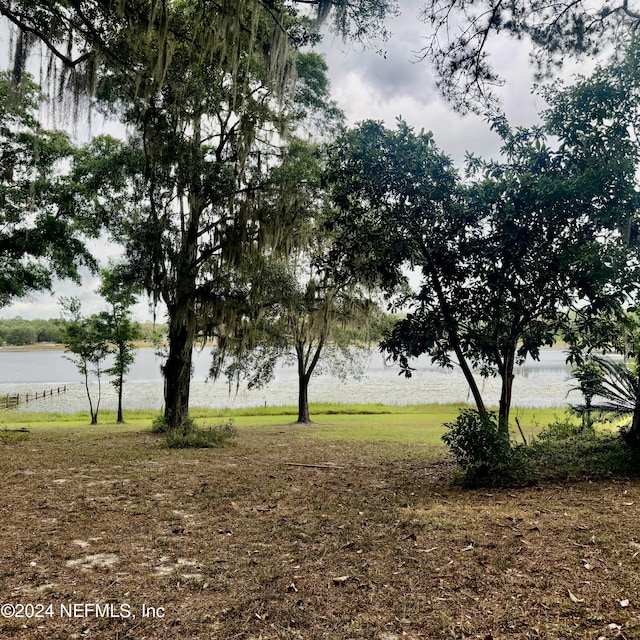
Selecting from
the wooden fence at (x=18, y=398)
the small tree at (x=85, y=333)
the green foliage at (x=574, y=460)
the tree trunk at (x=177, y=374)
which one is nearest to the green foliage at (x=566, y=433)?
the green foliage at (x=574, y=460)

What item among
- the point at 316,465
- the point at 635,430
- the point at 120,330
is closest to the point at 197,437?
the point at 316,465

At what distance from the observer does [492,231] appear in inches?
211

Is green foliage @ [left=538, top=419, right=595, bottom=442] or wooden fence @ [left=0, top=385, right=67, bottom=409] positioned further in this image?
wooden fence @ [left=0, top=385, right=67, bottom=409]

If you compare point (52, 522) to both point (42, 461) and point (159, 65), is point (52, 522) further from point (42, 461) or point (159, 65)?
point (159, 65)

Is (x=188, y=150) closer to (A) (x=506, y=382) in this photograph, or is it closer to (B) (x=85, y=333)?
(A) (x=506, y=382)

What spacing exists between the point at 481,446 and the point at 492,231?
94.9 inches

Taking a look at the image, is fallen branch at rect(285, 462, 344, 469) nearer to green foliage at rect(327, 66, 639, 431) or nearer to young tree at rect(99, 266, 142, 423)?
green foliage at rect(327, 66, 639, 431)

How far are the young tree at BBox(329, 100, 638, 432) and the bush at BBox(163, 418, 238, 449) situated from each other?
471 centimetres

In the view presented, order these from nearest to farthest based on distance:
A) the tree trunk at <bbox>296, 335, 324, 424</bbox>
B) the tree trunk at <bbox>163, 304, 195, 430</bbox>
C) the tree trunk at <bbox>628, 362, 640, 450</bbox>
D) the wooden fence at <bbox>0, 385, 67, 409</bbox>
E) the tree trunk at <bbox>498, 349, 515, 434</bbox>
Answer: the tree trunk at <bbox>628, 362, 640, 450</bbox>, the tree trunk at <bbox>498, 349, 515, 434</bbox>, the tree trunk at <bbox>163, 304, 195, 430</bbox>, the tree trunk at <bbox>296, 335, 324, 424</bbox>, the wooden fence at <bbox>0, 385, 67, 409</bbox>

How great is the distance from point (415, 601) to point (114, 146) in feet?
31.2

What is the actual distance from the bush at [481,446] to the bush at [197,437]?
5.22 m

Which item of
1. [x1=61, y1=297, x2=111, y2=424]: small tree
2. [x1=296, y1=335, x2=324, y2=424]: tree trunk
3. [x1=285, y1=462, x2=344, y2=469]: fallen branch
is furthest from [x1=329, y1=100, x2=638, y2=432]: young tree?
[x1=61, y1=297, x2=111, y2=424]: small tree

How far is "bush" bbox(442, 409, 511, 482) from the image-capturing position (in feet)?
15.8

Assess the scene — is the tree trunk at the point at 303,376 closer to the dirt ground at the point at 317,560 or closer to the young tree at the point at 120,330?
the young tree at the point at 120,330
